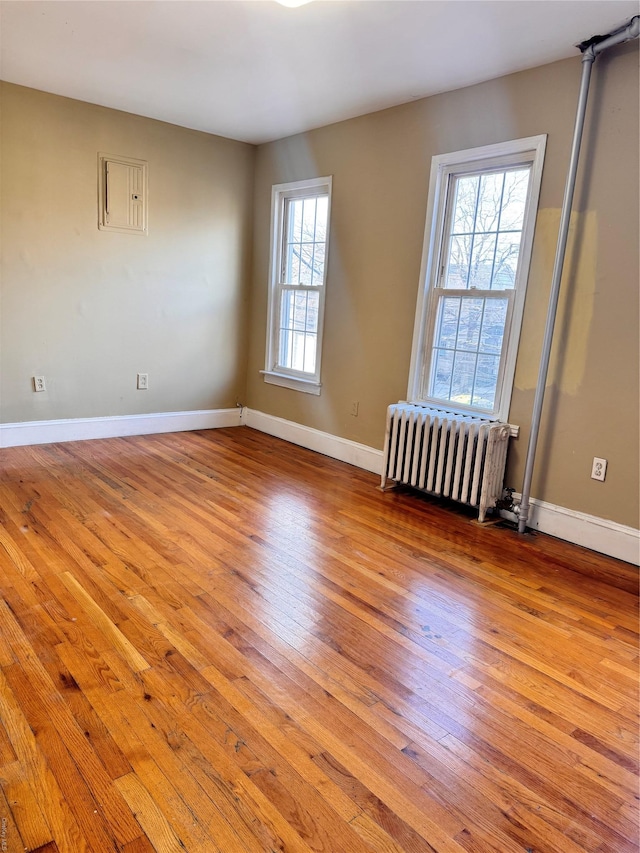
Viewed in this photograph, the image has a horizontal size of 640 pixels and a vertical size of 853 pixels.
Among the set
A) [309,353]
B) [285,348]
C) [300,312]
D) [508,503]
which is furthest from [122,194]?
[508,503]

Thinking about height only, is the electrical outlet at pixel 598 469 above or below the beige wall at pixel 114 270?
below

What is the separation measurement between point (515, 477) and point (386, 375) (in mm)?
1253

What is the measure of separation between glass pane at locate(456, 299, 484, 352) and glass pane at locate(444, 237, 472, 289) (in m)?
0.14

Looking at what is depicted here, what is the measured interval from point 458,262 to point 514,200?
0.50 meters

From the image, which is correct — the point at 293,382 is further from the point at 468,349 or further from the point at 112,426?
the point at 468,349

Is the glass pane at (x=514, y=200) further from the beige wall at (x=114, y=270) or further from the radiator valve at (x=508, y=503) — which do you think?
the beige wall at (x=114, y=270)

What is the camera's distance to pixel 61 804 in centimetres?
134

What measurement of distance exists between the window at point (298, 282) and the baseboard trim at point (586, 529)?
2161 millimetres

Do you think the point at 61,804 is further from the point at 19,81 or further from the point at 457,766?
the point at 19,81

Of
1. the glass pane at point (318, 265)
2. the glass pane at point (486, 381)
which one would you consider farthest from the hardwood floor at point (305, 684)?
the glass pane at point (318, 265)

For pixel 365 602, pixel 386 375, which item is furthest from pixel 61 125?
pixel 365 602

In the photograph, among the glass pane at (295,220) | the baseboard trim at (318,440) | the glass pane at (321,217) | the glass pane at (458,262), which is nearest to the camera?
the glass pane at (458,262)

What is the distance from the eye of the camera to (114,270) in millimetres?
4637

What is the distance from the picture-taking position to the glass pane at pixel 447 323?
3699mm
